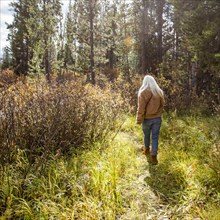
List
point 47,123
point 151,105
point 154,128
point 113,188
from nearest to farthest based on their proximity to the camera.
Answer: point 113,188 → point 47,123 → point 151,105 → point 154,128

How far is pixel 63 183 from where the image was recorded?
12.7 feet

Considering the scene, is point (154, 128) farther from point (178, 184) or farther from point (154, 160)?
point (178, 184)

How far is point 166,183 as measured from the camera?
425 centimetres

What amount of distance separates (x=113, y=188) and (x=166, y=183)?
107 cm

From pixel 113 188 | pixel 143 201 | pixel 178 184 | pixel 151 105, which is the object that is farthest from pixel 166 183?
pixel 151 105

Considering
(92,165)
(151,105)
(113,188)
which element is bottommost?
(113,188)

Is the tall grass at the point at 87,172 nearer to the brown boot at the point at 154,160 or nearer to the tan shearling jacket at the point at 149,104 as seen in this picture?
the brown boot at the point at 154,160

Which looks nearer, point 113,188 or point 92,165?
point 113,188

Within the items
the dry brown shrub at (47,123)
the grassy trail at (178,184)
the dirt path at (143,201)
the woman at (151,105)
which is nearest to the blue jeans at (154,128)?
the woman at (151,105)

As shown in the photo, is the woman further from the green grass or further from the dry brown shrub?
the dry brown shrub

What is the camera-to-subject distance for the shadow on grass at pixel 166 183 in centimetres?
378

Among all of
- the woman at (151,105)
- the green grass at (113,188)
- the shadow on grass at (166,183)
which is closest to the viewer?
the green grass at (113,188)

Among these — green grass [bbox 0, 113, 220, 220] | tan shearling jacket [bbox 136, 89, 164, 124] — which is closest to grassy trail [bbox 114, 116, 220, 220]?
green grass [bbox 0, 113, 220, 220]

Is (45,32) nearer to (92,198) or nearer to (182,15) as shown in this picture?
(182,15)
